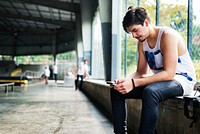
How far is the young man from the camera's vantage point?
181 cm

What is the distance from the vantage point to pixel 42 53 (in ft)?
114

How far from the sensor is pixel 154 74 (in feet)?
6.58

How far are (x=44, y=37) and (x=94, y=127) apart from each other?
31884 mm

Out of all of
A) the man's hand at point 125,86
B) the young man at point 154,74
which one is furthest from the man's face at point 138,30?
the man's hand at point 125,86

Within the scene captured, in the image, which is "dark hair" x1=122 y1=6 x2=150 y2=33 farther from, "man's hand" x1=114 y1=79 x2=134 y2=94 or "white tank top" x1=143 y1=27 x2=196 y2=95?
"man's hand" x1=114 y1=79 x2=134 y2=94

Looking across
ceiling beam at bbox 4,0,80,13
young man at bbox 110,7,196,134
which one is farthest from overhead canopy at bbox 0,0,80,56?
young man at bbox 110,7,196,134

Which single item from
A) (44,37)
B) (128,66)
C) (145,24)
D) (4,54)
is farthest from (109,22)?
(4,54)

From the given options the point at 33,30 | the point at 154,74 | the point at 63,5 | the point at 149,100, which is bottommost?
the point at 149,100

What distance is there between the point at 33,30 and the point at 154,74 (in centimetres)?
3016

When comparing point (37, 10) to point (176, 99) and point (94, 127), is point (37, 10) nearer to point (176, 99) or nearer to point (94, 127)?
point (94, 127)

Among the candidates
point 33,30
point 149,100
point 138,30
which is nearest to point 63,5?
point 33,30

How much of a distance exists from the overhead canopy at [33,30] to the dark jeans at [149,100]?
62.7 feet

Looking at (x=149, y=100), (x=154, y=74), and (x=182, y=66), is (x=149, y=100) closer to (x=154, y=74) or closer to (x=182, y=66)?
(x=154, y=74)

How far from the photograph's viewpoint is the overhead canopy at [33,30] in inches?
879
